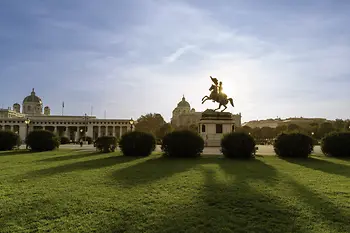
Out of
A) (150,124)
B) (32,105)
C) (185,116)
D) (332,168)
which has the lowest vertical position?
(332,168)

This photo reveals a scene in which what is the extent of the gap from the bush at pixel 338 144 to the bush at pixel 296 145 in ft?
8.50

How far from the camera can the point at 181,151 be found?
19953mm

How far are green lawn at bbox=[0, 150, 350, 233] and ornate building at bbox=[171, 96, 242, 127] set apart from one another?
11927 cm

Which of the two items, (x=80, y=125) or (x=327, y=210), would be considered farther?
(x=80, y=125)

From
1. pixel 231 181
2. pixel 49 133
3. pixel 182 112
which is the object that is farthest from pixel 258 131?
pixel 231 181

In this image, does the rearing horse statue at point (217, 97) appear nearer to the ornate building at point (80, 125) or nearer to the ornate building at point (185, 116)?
the ornate building at point (80, 125)

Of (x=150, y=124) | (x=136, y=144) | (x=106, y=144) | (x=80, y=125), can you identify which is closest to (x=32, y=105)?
(x=80, y=125)

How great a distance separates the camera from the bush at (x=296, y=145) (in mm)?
20406

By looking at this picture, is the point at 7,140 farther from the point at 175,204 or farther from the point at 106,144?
the point at 175,204

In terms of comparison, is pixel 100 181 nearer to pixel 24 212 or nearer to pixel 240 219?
pixel 24 212

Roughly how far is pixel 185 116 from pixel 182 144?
12252 cm

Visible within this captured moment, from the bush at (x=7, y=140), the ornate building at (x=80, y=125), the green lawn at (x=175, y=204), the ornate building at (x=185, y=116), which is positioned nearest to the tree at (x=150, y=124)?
the ornate building at (x=80, y=125)

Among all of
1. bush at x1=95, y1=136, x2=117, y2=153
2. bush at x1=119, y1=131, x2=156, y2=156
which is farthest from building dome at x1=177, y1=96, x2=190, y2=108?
bush at x1=119, y1=131, x2=156, y2=156

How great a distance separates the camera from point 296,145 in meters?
20.4
